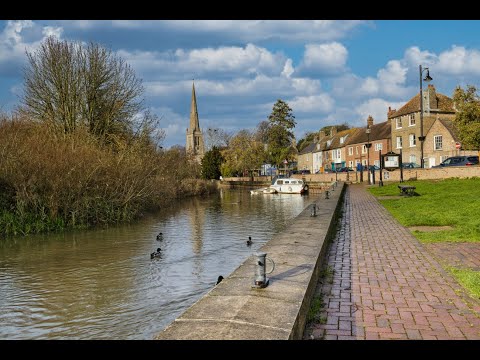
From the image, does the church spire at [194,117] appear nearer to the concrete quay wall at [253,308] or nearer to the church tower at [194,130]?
the church tower at [194,130]

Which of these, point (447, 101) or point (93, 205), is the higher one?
point (447, 101)

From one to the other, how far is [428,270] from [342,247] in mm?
2894

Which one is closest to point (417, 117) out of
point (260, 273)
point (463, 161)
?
point (463, 161)

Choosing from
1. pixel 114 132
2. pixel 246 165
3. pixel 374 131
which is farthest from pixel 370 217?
pixel 246 165

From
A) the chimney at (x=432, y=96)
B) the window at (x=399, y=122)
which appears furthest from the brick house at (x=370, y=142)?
the chimney at (x=432, y=96)

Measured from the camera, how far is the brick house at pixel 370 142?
204ft

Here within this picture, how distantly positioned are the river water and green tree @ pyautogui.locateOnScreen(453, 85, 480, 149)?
2477 cm

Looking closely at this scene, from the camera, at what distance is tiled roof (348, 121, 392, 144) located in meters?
62.7

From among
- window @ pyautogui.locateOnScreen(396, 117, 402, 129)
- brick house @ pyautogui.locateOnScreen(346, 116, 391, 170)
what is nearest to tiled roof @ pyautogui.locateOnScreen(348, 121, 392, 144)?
brick house @ pyautogui.locateOnScreen(346, 116, 391, 170)

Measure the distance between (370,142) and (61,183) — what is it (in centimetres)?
5356

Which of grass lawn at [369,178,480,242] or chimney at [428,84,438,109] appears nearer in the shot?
grass lawn at [369,178,480,242]

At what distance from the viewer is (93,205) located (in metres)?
21.3

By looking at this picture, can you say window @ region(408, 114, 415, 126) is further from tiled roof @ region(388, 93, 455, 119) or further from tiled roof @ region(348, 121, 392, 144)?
tiled roof @ region(348, 121, 392, 144)
